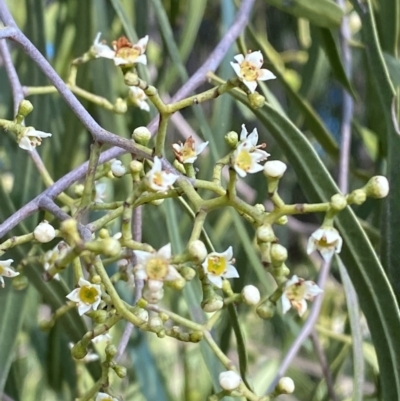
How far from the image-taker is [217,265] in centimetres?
35

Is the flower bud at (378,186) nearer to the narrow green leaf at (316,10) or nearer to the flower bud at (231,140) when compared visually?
the flower bud at (231,140)

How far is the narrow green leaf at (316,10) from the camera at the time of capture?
593 mm

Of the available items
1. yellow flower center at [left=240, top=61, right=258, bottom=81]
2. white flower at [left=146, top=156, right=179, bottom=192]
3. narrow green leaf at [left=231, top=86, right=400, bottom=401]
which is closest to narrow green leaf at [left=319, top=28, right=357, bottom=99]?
narrow green leaf at [left=231, top=86, right=400, bottom=401]

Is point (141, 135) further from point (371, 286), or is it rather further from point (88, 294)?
point (371, 286)

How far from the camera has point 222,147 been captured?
86 centimetres

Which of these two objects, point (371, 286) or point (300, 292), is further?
point (371, 286)

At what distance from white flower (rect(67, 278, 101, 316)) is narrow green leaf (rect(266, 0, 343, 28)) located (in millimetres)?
397

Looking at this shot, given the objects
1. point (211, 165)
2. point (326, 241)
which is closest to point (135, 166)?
point (326, 241)

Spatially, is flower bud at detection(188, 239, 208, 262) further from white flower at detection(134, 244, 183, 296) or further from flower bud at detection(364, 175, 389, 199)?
flower bud at detection(364, 175, 389, 199)

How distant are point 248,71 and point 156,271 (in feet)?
0.53

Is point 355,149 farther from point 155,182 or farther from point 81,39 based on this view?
point 155,182

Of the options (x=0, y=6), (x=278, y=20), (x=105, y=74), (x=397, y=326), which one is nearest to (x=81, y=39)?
(x=105, y=74)

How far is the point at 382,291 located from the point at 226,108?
447 millimetres

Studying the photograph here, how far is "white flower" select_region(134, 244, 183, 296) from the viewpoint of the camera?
30 cm
